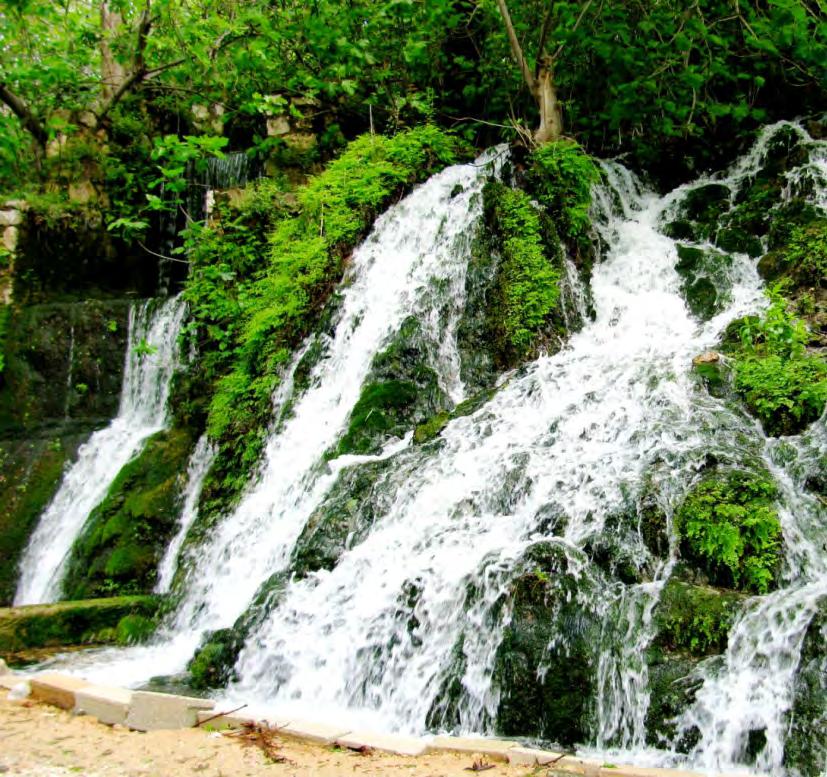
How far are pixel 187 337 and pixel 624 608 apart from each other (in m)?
8.15

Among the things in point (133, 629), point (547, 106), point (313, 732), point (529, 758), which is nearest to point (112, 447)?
point (133, 629)

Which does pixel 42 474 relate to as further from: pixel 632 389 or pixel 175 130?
pixel 632 389

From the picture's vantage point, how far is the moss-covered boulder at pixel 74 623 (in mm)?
6855

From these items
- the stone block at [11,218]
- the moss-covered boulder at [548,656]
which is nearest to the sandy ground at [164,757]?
the moss-covered boulder at [548,656]

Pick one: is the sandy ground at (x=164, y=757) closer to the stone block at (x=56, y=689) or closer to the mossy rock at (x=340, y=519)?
the stone block at (x=56, y=689)

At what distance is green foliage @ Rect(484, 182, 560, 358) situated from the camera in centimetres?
839

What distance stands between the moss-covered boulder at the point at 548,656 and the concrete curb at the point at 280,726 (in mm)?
470

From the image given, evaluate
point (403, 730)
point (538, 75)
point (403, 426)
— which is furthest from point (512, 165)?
point (403, 730)

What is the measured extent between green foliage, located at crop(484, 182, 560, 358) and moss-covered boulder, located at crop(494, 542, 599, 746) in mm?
3886

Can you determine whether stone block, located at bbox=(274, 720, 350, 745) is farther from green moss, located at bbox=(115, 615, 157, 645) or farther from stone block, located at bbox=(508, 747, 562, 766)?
green moss, located at bbox=(115, 615, 157, 645)

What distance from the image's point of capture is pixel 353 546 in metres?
6.21

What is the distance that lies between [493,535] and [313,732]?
2.26 m

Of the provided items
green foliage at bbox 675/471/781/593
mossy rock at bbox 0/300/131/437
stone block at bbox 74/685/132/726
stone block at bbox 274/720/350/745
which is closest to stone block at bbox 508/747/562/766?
stone block at bbox 274/720/350/745

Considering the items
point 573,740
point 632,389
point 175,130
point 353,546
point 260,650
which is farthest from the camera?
point 175,130
